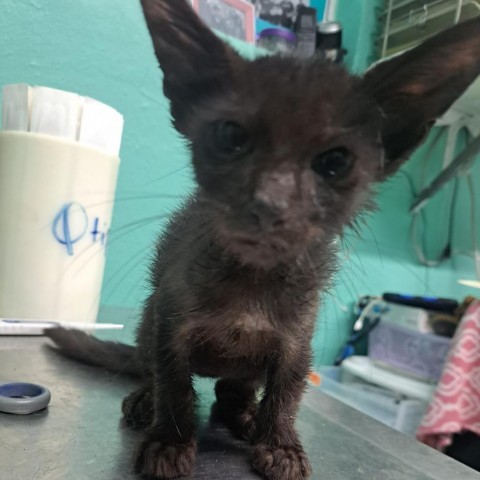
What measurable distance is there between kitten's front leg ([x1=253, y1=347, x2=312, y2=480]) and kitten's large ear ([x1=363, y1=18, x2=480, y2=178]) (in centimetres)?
24

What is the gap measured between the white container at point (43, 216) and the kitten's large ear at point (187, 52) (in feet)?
1.28

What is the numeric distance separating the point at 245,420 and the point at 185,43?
462 millimetres

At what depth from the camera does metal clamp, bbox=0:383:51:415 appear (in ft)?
1.85

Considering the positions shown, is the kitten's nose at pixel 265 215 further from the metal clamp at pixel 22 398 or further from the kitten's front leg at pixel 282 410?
the metal clamp at pixel 22 398

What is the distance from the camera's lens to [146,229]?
1.27 meters

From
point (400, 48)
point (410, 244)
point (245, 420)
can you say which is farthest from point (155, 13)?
point (410, 244)

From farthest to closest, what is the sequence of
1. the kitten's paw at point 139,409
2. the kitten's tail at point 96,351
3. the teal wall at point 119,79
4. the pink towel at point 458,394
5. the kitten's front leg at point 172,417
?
1. the pink towel at point 458,394
2. the teal wall at point 119,79
3. the kitten's tail at point 96,351
4. the kitten's paw at point 139,409
5. the kitten's front leg at point 172,417

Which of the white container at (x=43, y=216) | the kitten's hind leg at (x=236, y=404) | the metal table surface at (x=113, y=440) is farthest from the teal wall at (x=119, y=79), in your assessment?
the kitten's hind leg at (x=236, y=404)

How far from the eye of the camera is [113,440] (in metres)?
0.56

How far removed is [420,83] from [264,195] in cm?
21

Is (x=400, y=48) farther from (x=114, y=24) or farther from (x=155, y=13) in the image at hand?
(x=155, y=13)

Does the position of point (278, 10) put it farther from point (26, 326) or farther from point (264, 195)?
point (264, 195)

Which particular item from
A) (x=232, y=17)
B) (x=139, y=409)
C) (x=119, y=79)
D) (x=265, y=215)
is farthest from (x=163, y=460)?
(x=232, y=17)

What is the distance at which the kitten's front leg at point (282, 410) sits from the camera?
54cm
